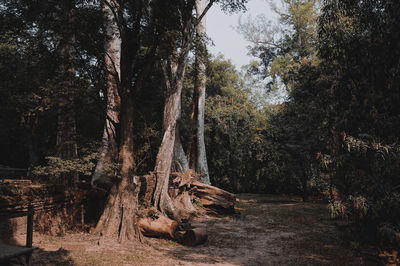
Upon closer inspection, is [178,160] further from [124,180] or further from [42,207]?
[42,207]

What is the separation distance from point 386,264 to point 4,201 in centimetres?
733

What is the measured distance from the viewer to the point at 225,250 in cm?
734

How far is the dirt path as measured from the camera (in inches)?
231

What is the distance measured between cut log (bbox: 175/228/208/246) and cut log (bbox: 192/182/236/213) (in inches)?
208

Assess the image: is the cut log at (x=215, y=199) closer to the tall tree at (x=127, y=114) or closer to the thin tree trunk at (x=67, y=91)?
the thin tree trunk at (x=67, y=91)

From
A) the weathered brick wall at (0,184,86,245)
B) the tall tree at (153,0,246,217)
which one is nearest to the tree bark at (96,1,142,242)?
the weathered brick wall at (0,184,86,245)

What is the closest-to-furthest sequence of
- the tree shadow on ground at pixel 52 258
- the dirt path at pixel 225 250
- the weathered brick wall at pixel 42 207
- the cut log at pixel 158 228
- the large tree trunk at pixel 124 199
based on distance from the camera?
the tree shadow on ground at pixel 52 258 → the dirt path at pixel 225 250 → the weathered brick wall at pixel 42 207 → the large tree trunk at pixel 124 199 → the cut log at pixel 158 228

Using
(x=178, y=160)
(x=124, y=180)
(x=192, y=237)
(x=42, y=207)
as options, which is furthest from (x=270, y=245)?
(x=178, y=160)

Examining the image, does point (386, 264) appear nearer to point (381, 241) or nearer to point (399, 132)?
point (381, 241)

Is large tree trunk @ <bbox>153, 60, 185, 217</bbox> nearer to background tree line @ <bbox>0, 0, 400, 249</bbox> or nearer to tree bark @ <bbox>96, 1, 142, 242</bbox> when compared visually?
background tree line @ <bbox>0, 0, 400, 249</bbox>

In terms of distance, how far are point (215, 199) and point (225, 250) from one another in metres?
6.09

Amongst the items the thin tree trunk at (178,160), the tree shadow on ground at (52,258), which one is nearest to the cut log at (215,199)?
the thin tree trunk at (178,160)

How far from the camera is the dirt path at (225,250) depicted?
586 cm

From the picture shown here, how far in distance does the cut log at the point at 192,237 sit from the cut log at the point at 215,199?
5292 millimetres
